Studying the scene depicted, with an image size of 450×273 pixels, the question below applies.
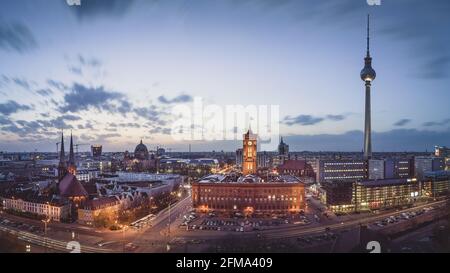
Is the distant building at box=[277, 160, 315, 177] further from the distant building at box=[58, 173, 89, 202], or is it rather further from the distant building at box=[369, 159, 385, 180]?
the distant building at box=[58, 173, 89, 202]

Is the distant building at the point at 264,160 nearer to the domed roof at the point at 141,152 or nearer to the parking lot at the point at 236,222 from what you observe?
the domed roof at the point at 141,152

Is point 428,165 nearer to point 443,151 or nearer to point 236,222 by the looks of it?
point 443,151

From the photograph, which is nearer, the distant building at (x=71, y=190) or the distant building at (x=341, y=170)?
the distant building at (x=71, y=190)

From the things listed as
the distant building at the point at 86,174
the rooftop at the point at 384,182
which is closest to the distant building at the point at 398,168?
the rooftop at the point at 384,182

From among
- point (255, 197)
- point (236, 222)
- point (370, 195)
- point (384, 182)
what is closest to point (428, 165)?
point (384, 182)
